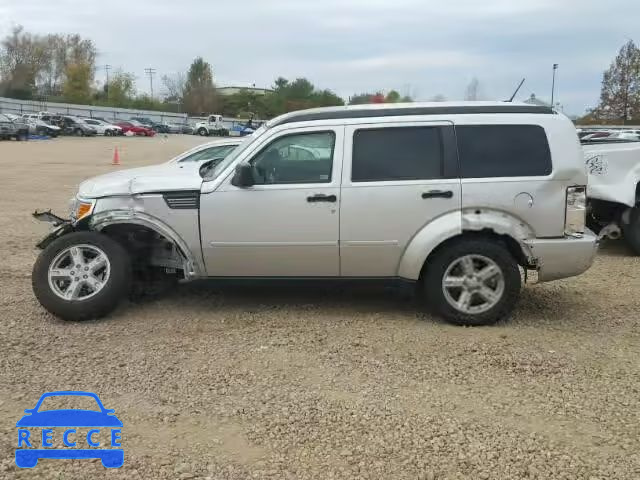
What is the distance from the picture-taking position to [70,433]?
3.41 meters

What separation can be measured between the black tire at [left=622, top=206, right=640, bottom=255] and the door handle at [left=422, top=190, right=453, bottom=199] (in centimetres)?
→ 444

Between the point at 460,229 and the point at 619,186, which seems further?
the point at 619,186

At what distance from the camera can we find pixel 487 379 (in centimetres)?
419

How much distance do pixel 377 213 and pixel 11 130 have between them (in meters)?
43.2

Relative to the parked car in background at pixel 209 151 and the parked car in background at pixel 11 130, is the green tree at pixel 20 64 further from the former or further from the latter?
the parked car in background at pixel 209 151

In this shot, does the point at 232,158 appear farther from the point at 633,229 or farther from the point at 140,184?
the point at 633,229

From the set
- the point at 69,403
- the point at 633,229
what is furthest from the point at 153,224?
the point at 633,229

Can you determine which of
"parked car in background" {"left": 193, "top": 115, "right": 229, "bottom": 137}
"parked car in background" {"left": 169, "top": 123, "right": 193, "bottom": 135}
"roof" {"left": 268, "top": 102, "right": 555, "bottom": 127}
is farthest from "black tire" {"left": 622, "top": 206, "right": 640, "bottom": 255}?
"parked car in background" {"left": 169, "top": 123, "right": 193, "bottom": 135}

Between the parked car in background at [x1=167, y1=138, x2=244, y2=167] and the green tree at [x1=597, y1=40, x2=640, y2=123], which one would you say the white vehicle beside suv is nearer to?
the parked car in background at [x1=167, y1=138, x2=244, y2=167]

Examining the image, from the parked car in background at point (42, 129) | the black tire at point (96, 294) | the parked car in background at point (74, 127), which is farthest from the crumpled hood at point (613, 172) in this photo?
the parked car in background at point (74, 127)

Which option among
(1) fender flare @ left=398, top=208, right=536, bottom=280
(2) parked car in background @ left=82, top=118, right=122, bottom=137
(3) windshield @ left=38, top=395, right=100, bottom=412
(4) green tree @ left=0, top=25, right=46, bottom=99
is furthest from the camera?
(4) green tree @ left=0, top=25, right=46, bottom=99

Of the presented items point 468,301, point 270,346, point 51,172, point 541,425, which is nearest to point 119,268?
point 270,346

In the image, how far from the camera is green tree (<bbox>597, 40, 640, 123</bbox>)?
73.1 meters

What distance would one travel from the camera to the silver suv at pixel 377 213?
512 centimetres
